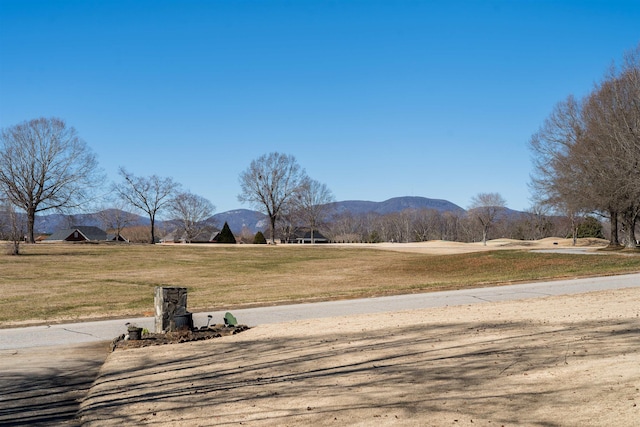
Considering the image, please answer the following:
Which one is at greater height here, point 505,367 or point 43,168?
point 43,168

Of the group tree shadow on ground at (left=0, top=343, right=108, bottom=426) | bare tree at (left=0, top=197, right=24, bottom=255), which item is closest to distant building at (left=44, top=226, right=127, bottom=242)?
bare tree at (left=0, top=197, right=24, bottom=255)

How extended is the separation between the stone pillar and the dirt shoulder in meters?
1.31

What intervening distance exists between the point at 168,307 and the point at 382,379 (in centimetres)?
629

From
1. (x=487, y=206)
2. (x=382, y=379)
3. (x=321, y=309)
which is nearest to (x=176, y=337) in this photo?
(x=321, y=309)

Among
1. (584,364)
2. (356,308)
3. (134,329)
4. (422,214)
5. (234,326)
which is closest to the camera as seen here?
(584,364)

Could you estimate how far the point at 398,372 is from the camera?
685 centimetres

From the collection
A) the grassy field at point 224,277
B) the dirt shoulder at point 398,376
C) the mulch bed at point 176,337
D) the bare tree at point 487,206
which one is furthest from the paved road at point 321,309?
the bare tree at point 487,206

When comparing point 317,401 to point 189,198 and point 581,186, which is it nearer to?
point 581,186

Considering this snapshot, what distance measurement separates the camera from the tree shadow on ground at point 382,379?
5.38 m

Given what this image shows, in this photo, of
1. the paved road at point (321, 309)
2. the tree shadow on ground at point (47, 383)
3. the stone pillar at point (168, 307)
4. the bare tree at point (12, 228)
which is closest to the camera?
the tree shadow on ground at point (47, 383)

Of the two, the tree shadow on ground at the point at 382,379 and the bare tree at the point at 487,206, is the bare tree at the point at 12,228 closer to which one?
the tree shadow on ground at the point at 382,379

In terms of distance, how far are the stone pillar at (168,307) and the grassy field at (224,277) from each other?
13.3 feet

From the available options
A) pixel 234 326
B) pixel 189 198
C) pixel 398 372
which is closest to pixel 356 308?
pixel 234 326

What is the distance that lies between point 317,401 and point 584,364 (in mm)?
3063
